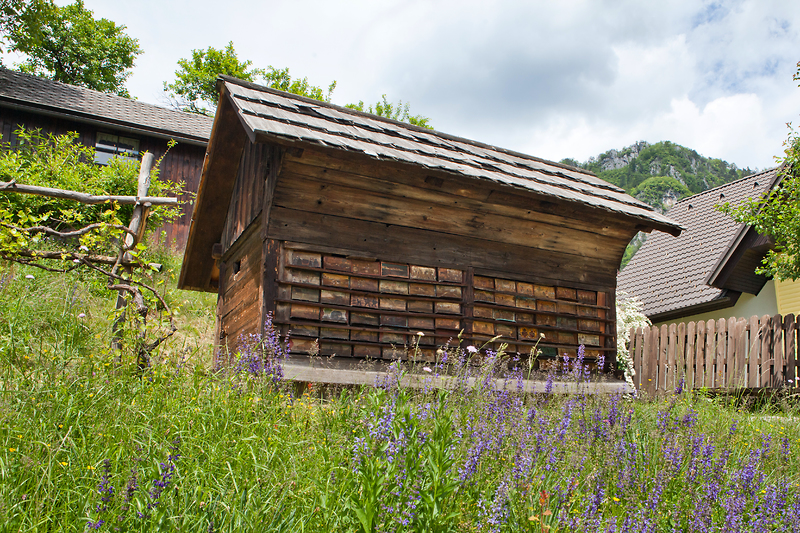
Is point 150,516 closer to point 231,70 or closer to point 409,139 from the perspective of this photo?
point 409,139

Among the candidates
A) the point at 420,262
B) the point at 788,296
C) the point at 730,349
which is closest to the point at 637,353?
the point at 730,349

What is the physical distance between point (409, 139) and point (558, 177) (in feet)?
9.00

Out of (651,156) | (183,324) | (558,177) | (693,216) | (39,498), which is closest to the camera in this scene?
(39,498)

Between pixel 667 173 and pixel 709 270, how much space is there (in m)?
64.7

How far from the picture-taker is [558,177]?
9.06 m

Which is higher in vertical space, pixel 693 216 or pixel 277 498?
pixel 693 216

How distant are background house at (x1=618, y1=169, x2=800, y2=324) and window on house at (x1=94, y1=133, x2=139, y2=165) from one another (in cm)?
1619

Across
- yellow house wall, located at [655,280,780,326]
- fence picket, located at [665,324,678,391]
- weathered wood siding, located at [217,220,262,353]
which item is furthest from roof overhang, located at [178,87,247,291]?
yellow house wall, located at [655,280,780,326]

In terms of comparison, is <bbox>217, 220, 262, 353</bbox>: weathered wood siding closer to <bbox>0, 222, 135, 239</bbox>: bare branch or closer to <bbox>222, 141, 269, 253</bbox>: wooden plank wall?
<bbox>222, 141, 269, 253</bbox>: wooden plank wall

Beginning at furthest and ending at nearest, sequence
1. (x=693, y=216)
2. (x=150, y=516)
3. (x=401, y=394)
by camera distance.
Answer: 1. (x=693, y=216)
2. (x=401, y=394)
3. (x=150, y=516)

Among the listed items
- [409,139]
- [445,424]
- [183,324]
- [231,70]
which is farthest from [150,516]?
[231,70]

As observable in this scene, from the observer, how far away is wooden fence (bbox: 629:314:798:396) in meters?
9.20

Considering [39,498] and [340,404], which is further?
[340,404]

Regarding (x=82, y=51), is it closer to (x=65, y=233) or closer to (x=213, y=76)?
(x=213, y=76)
